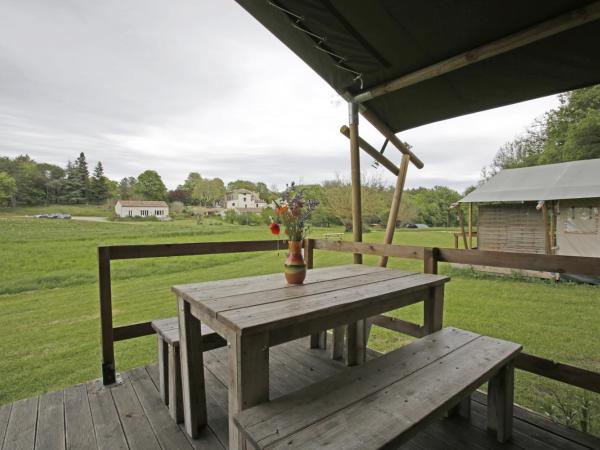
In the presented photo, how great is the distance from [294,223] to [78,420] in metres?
1.59

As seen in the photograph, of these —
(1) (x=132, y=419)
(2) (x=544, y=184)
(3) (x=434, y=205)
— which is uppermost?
(2) (x=544, y=184)

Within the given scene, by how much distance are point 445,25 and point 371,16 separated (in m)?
0.39

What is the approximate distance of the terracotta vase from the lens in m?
1.55

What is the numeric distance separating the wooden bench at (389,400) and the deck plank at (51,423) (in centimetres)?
122

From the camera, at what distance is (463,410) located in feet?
5.28

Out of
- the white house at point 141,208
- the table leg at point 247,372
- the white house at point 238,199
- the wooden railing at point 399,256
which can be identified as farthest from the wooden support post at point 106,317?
the white house at point 141,208

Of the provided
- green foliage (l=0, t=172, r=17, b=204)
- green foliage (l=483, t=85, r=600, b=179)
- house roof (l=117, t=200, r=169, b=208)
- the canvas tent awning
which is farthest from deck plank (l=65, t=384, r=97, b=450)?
green foliage (l=483, t=85, r=600, b=179)

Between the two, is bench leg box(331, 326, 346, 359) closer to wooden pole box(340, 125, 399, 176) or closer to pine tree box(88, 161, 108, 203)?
wooden pole box(340, 125, 399, 176)

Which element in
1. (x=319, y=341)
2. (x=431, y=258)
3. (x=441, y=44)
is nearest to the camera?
(x=441, y=44)

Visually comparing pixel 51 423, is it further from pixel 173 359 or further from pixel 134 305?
pixel 134 305

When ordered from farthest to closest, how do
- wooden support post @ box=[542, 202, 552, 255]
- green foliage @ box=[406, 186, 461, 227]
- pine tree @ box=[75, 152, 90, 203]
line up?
→ pine tree @ box=[75, 152, 90, 203], green foliage @ box=[406, 186, 461, 227], wooden support post @ box=[542, 202, 552, 255]

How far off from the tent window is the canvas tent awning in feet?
20.6

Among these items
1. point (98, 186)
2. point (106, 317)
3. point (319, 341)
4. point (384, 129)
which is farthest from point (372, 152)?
point (98, 186)

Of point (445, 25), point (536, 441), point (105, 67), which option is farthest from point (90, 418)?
point (105, 67)
